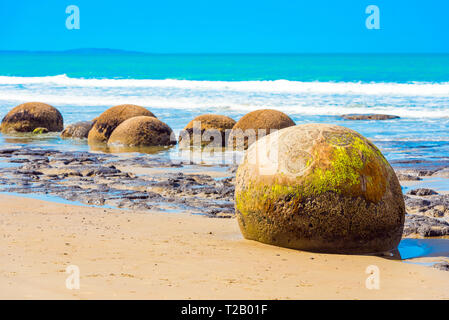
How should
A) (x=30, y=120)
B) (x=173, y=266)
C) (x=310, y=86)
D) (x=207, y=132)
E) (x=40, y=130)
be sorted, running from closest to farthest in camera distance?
(x=173, y=266), (x=207, y=132), (x=40, y=130), (x=30, y=120), (x=310, y=86)

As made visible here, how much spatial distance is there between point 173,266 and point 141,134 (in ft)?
33.1

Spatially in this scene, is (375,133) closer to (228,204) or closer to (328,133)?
(228,204)

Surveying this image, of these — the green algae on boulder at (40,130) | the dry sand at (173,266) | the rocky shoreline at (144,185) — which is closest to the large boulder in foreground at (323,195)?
the dry sand at (173,266)

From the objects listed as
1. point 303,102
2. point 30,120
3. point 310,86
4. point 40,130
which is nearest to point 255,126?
point 40,130

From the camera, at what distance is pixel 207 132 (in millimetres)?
15609

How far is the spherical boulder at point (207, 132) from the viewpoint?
1532 cm

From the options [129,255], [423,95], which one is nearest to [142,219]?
[129,255]

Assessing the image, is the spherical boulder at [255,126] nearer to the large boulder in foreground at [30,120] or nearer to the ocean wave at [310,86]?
the large boulder in foreground at [30,120]

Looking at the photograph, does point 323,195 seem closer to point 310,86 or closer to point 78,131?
point 78,131

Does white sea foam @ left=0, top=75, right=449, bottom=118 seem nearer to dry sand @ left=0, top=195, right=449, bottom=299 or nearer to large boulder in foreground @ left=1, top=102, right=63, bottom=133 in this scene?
large boulder in foreground @ left=1, top=102, right=63, bottom=133

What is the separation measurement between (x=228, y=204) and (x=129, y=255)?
3.20 metres

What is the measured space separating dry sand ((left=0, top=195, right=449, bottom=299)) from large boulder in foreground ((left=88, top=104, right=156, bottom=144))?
9070 mm

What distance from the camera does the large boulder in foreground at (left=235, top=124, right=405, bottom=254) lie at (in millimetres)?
5738

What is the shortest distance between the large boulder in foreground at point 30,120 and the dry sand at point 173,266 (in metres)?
12.2
